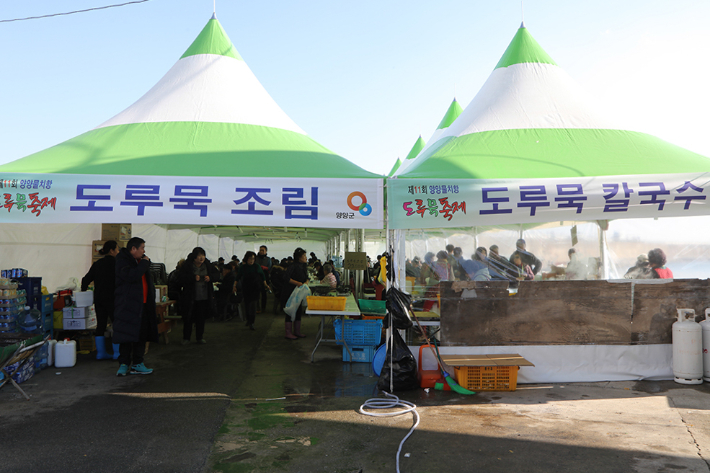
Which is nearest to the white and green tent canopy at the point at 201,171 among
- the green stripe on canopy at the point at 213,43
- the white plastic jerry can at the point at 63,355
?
the green stripe on canopy at the point at 213,43

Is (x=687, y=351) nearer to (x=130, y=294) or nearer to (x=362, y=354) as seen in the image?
(x=362, y=354)

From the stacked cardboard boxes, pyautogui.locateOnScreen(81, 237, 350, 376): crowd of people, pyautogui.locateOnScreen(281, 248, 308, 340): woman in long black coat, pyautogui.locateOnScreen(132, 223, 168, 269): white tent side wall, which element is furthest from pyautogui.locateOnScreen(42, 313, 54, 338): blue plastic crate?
pyautogui.locateOnScreen(132, 223, 168, 269): white tent side wall

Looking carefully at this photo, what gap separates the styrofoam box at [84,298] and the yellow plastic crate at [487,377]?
17.7ft

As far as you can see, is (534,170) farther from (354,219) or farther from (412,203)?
(354,219)

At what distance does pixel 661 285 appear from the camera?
6098 mm

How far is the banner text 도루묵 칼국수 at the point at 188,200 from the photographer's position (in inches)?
193

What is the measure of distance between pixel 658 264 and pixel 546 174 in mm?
2264

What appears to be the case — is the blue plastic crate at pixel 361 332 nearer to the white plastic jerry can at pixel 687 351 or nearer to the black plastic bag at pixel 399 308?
the black plastic bag at pixel 399 308

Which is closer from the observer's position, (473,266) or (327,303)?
(473,266)

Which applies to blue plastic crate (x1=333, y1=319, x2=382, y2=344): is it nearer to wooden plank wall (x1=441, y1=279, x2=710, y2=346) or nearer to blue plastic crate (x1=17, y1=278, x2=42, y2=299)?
wooden plank wall (x1=441, y1=279, x2=710, y2=346)

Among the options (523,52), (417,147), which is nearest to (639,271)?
(523,52)

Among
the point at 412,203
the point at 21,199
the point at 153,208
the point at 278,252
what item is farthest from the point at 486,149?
the point at 278,252

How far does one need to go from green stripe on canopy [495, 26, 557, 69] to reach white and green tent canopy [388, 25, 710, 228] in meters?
0.91

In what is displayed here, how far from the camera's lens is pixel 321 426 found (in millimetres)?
4469
